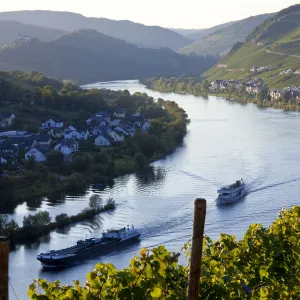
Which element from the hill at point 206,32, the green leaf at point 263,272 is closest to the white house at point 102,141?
the green leaf at point 263,272

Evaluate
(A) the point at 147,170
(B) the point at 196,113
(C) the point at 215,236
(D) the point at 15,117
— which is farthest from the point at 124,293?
→ (B) the point at 196,113

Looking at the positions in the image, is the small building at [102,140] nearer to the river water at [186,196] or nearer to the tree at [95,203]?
the river water at [186,196]

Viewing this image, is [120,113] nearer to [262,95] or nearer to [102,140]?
[102,140]

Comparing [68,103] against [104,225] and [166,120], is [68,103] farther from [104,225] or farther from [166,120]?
[104,225]

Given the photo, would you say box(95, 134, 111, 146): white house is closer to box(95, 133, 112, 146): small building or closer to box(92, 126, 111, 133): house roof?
box(95, 133, 112, 146): small building

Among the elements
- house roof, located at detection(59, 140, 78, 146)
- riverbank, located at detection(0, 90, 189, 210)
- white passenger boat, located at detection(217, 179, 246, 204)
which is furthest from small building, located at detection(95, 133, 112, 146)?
white passenger boat, located at detection(217, 179, 246, 204)
